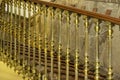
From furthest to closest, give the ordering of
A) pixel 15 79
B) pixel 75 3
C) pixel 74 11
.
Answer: pixel 75 3 < pixel 15 79 < pixel 74 11

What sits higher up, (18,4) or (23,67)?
(18,4)

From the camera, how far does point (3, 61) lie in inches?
161

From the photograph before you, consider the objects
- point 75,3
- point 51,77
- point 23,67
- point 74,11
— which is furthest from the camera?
point 75,3

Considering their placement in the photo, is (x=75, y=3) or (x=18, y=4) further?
(x=75, y=3)

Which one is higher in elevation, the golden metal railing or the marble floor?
the golden metal railing

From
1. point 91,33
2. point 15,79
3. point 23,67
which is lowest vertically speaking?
point 15,79

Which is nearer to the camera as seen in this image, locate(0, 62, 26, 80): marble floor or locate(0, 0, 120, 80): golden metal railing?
locate(0, 0, 120, 80): golden metal railing

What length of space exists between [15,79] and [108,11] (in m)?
1.72

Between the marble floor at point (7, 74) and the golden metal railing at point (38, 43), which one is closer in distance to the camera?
the golden metal railing at point (38, 43)

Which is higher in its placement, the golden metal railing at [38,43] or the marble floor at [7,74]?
the golden metal railing at [38,43]

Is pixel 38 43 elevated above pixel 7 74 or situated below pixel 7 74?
above

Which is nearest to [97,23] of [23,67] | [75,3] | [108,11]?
[23,67]

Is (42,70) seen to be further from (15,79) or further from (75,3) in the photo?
(75,3)

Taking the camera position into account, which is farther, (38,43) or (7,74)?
(7,74)
